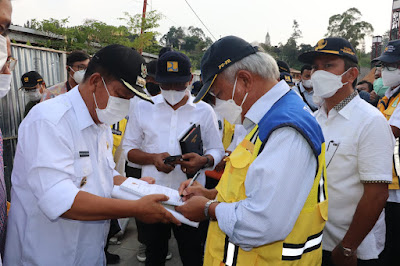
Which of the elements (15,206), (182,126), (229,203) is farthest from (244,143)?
(182,126)

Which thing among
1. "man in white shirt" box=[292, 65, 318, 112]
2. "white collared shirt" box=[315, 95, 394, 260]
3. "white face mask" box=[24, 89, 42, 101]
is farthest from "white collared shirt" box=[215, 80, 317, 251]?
"man in white shirt" box=[292, 65, 318, 112]

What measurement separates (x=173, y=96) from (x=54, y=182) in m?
1.82

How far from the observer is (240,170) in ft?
5.26

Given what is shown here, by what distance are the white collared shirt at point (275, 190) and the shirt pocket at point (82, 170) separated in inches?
36.0

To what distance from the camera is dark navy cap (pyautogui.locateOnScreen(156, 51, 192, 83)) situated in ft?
10.1

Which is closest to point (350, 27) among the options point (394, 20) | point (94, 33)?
point (394, 20)

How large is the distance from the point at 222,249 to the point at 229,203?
337 millimetres

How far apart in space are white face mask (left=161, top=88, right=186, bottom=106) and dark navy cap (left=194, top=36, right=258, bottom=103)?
144 cm

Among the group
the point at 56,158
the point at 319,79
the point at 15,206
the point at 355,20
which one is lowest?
the point at 15,206

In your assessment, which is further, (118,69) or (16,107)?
(16,107)

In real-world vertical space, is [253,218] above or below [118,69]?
below

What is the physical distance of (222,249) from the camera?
1.75 meters

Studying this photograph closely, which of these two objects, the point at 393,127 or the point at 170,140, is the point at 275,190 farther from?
the point at 393,127

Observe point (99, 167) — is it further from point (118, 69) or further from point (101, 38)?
point (101, 38)
